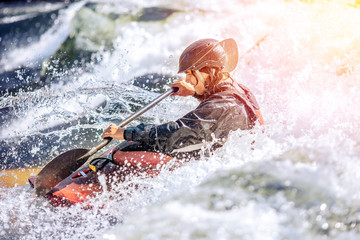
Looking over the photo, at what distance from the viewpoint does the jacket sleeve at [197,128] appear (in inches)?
92.1

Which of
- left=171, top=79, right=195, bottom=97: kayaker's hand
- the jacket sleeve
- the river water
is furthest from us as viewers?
left=171, top=79, right=195, bottom=97: kayaker's hand

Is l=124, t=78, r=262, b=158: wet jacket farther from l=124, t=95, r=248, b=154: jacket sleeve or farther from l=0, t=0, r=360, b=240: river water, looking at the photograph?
l=0, t=0, r=360, b=240: river water

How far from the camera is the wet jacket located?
2.34 meters

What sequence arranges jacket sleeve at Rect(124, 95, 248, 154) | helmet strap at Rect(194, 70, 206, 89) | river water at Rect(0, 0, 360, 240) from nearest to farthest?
jacket sleeve at Rect(124, 95, 248, 154)
river water at Rect(0, 0, 360, 240)
helmet strap at Rect(194, 70, 206, 89)

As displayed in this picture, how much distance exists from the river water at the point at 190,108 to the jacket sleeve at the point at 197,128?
13cm

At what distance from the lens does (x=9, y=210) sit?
238 cm

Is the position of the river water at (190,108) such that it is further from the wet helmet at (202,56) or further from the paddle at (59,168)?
the wet helmet at (202,56)

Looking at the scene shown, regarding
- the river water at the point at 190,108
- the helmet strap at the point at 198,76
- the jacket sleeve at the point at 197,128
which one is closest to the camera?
the jacket sleeve at the point at 197,128

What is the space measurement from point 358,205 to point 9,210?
2.93m

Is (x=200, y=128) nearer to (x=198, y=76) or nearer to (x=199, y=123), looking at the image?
(x=199, y=123)

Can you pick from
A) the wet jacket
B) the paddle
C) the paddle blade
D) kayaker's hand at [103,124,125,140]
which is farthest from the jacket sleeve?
the paddle blade

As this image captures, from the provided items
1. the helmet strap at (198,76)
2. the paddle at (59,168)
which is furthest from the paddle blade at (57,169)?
the helmet strap at (198,76)

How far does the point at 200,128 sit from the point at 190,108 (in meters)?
2.14

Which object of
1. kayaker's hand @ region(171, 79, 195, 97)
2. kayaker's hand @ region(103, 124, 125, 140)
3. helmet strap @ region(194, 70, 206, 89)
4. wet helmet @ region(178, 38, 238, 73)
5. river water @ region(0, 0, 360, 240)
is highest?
wet helmet @ region(178, 38, 238, 73)
